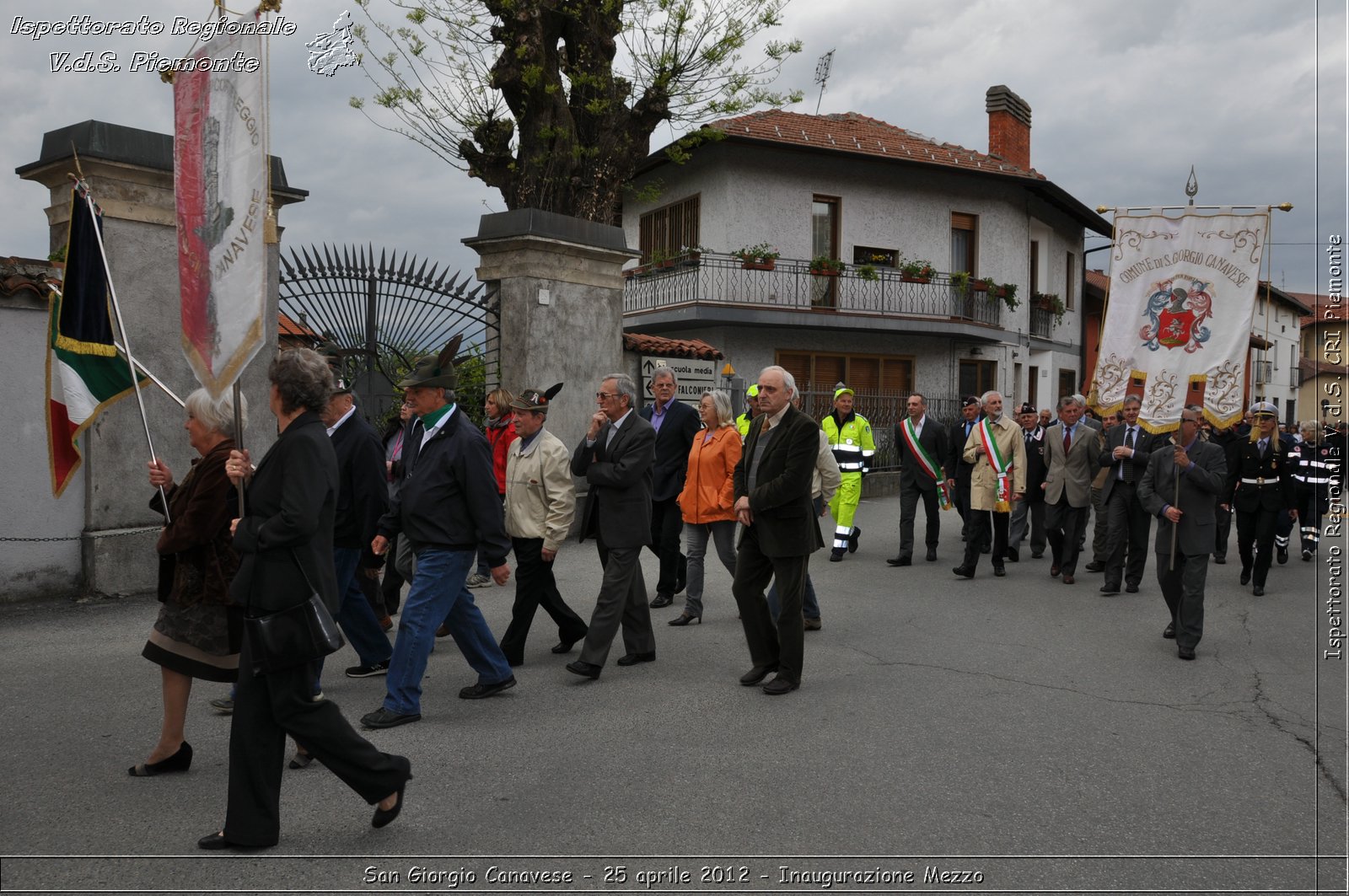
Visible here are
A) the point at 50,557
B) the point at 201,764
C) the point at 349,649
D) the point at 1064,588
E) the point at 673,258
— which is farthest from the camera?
the point at 673,258

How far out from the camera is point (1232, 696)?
241 inches

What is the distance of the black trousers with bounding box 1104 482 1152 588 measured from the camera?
949 centimetres

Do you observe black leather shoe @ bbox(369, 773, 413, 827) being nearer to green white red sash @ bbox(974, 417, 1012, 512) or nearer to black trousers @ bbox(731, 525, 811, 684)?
black trousers @ bbox(731, 525, 811, 684)

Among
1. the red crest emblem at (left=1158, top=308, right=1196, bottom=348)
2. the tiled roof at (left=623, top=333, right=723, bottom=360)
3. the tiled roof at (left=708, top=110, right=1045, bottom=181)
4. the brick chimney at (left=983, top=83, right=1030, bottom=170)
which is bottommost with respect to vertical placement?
the red crest emblem at (left=1158, top=308, right=1196, bottom=348)

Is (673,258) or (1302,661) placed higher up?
(673,258)

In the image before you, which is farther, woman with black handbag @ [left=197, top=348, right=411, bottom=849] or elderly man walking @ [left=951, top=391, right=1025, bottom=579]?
elderly man walking @ [left=951, top=391, right=1025, bottom=579]

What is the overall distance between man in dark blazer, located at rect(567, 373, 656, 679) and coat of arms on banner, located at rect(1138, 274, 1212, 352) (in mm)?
3851

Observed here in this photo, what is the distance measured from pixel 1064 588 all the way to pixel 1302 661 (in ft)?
9.39

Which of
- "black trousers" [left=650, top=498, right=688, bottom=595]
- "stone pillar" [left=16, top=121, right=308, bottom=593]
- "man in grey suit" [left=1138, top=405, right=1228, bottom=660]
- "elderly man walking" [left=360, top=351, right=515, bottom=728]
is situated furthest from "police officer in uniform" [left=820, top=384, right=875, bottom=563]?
"stone pillar" [left=16, top=121, right=308, bottom=593]

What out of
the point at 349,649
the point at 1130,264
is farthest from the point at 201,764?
the point at 1130,264

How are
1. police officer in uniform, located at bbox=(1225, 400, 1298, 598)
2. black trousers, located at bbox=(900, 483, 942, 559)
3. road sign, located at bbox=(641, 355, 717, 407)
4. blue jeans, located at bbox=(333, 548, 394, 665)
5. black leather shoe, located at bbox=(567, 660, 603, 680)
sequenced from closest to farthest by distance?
→ blue jeans, located at bbox=(333, 548, 394, 665)
black leather shoe, located at bbox=(567, 660, 603, 680)
police officer in uniform, located at bbox=(1225, 400, 1298, 598)
black trousers, located at bbox=(900, 483, 942, 559)
road sign, located at bbox=(641, 355, 717, 407)

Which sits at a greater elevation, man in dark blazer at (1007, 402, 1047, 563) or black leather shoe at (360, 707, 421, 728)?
man in dark blazer at (1007, 402, 1047, 563)

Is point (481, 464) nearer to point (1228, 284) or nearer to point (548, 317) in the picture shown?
point (1228, 284)

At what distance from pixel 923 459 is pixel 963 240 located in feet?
55.4
